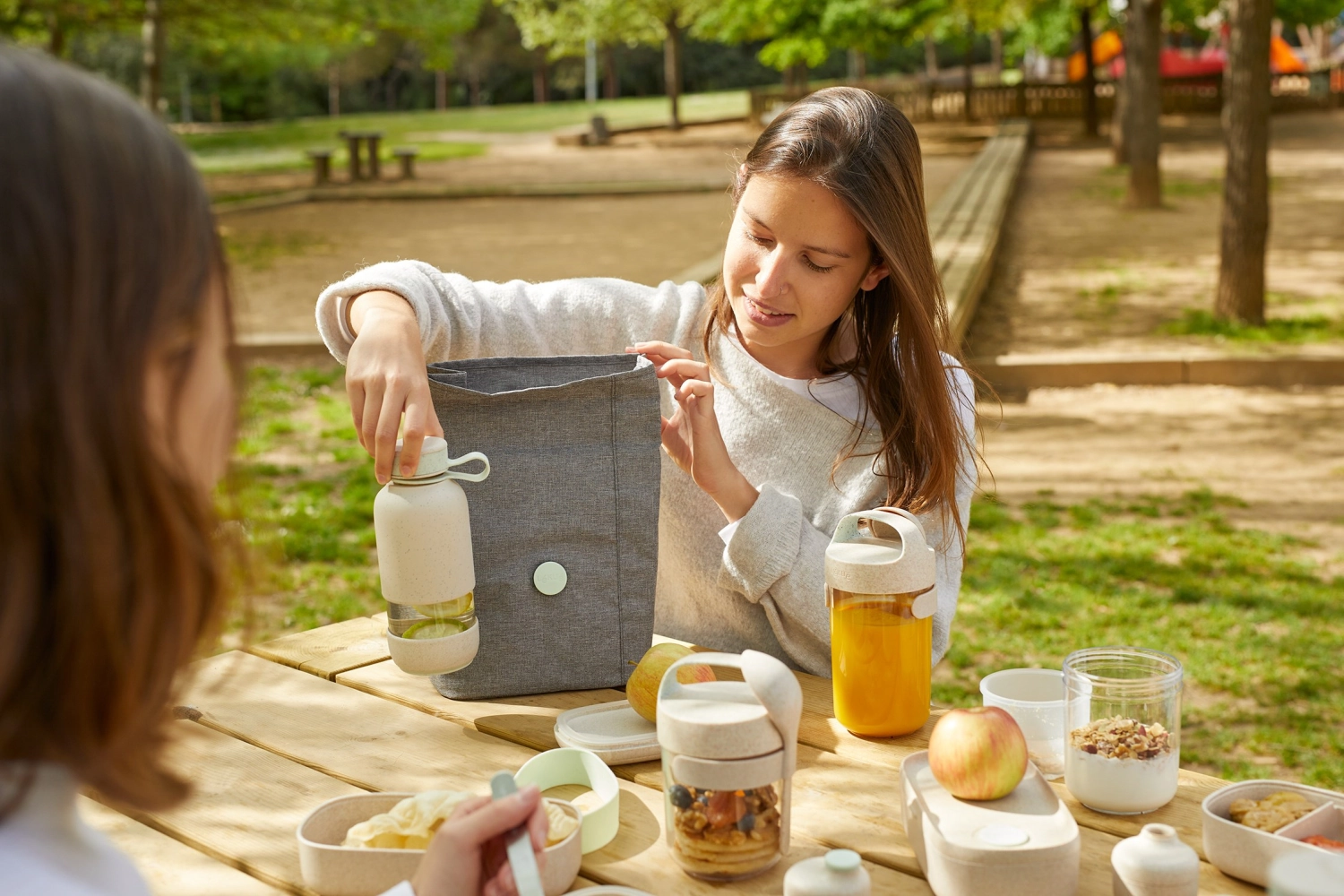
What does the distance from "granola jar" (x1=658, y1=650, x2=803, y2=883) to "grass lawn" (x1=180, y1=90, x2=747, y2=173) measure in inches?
875

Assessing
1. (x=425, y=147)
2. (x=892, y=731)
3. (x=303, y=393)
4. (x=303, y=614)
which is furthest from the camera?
(x=425, y=147)

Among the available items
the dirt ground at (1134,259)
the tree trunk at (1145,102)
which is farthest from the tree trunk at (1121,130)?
the tree trunk at (1145,102)

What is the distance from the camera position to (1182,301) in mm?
8969

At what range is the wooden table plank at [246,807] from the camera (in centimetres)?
139

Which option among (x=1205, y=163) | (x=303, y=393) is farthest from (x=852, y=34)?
(x=303, y=393)

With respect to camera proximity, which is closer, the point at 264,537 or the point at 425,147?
the point at 264,537

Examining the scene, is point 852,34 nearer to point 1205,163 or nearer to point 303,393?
point 1205,163

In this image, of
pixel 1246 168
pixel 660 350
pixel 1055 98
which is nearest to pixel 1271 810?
pixel 660 350

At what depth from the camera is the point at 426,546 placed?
5.11 feet

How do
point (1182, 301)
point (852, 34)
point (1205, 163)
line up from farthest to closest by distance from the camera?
point (852, 34) < point (1205, 163) < point (1182, 301)

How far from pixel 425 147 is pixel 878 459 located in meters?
26.2

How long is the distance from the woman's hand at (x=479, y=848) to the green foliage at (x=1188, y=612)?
8.47 feet

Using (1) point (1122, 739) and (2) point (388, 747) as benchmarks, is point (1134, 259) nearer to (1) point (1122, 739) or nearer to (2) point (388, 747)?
(1) point (1122, 739)

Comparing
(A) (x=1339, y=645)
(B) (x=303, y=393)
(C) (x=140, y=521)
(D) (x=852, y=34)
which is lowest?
(A) (x=1339, y=645)
